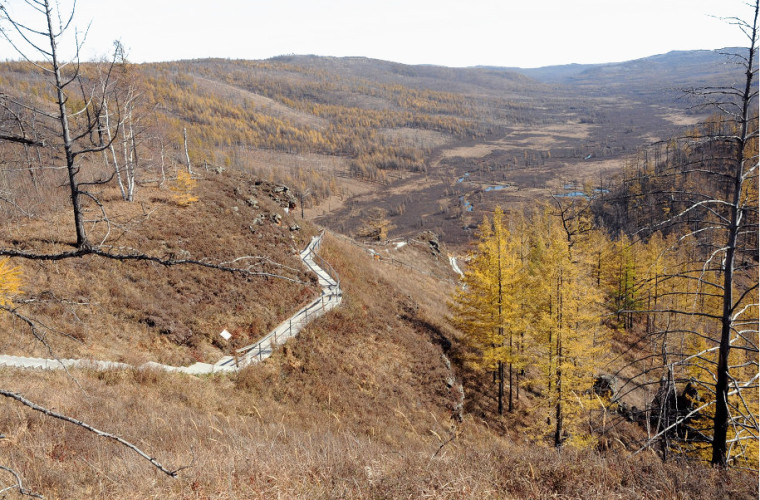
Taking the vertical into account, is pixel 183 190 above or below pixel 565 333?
above

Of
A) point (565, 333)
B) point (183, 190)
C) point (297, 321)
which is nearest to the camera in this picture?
point (565, 333)

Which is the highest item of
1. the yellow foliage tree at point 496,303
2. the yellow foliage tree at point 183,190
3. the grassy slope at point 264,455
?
the yellow foliage tree at point 183,190

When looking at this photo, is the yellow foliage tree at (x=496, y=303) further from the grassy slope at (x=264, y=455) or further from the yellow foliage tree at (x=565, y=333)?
the grassy slope at (x=264, y=455)

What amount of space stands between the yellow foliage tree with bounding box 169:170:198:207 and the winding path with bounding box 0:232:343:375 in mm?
8147

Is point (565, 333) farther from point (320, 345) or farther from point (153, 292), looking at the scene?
point (153, 292)

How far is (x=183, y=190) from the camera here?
26000 mm

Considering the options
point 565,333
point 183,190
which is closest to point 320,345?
point 565,333

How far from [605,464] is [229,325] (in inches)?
606

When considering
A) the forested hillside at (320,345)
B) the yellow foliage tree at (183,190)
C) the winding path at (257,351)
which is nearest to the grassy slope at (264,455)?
the forested hillside at (320,345)

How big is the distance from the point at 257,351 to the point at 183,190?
588 inches

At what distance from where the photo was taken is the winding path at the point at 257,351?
1108cm

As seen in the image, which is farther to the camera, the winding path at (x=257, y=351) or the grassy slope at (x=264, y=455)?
the winding path at (x=257, y=351)

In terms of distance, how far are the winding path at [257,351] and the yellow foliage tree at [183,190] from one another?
26.7 ft

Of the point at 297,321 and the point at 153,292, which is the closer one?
the point at 153,292
